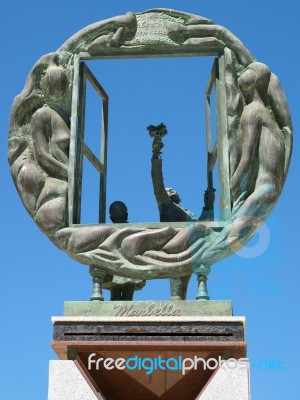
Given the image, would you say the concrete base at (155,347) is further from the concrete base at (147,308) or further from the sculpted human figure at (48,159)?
the sculpted human figure at (48,159)

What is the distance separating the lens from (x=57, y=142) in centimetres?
899

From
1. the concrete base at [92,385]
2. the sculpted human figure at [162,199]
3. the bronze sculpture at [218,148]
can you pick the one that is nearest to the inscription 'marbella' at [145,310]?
the bronze sculpture at [218,148]

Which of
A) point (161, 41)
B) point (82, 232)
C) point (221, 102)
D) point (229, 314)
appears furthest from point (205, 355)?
point (161, 41)

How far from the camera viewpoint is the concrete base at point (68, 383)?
Answer: 781 centimetres

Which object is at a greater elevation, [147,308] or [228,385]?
[147,308]

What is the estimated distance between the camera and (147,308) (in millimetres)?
8172

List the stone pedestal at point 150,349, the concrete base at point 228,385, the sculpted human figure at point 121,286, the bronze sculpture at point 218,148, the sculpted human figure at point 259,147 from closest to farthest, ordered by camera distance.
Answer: the concrete base at point 228,385 → the stone pedestal at point 150,349 → the bronze sculpture at point 218,148 → the sculpted human figure at point 259,147 → the sculpted human figure at point 121,286

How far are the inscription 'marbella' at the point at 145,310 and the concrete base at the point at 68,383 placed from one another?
0.67 meters

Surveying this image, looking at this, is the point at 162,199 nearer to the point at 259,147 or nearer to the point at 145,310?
the point at 259,147

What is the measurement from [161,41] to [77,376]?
3616 millimetres

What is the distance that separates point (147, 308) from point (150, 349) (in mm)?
414

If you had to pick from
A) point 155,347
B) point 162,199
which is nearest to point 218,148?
point 162,199

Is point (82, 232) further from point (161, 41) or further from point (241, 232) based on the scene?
point (161, 41)

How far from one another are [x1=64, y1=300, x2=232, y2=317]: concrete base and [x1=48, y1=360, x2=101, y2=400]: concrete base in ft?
1.69
